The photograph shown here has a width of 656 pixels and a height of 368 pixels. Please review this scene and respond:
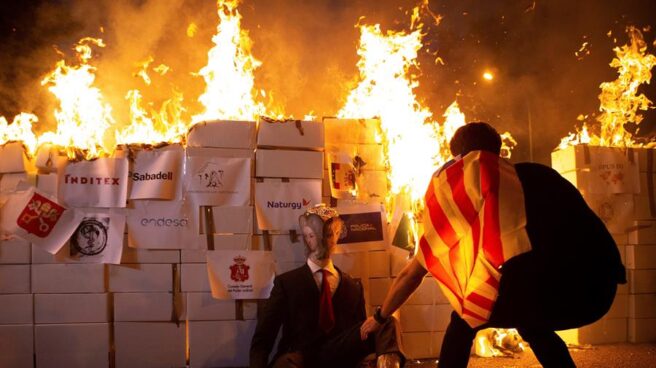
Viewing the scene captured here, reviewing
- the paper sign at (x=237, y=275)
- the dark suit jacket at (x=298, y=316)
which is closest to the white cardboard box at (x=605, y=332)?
the dark suit jacket at (x=298, y=316)

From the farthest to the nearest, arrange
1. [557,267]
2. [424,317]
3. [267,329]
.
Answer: [424,317] < [267,329] < [557,267]

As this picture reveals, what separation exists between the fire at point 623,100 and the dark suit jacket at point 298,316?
3.88 metres

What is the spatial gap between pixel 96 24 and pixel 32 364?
558cm

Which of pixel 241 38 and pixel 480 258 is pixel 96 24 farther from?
pixel 480 258

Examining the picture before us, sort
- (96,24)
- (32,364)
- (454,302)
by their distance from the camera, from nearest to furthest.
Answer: (454,302)
(32,364)
(96,24)

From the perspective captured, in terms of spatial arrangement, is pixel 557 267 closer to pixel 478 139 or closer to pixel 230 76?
pixel 478 139

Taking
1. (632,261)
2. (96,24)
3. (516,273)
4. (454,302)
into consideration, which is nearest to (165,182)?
(454,302)

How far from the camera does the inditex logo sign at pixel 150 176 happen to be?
502 centimetres

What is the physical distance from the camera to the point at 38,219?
16.0ft

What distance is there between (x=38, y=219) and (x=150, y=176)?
1.13m

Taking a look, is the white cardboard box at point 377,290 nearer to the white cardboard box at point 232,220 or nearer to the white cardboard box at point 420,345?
the white cardboard box at point 420,345

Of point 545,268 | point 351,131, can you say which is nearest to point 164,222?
point 351,131

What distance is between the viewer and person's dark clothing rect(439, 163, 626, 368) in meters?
2.76

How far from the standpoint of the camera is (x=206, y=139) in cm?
507
